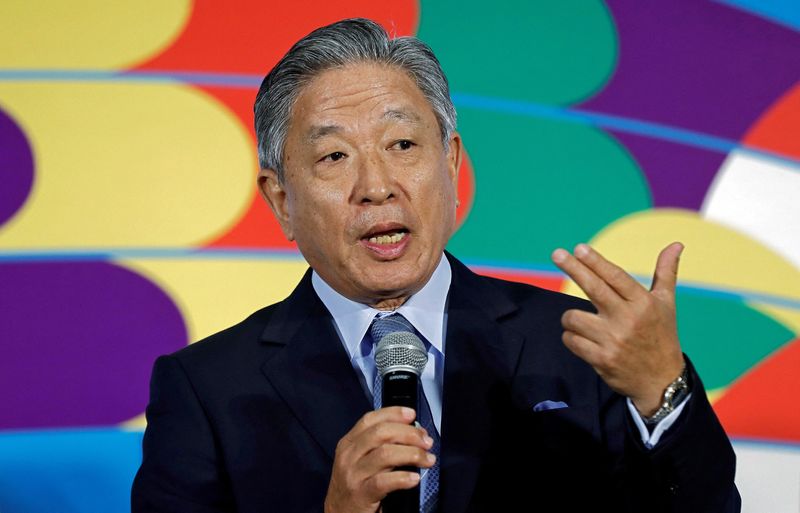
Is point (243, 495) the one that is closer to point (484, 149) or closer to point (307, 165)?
point (307, 165)

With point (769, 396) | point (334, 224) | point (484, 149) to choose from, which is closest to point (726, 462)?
point (334, 224)

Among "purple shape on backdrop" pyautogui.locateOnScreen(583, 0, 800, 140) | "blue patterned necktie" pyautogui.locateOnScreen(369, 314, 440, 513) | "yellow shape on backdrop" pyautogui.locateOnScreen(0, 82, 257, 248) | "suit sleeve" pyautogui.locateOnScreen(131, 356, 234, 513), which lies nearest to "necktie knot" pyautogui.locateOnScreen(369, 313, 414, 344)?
"blue patterned necktie" pyautogui.locateOnScreen(369, 314, 440, 513)

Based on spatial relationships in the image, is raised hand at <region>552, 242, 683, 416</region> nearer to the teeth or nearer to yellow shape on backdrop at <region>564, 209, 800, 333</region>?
the teeth

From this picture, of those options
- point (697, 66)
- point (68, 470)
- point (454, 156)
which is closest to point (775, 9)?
point (697, 66)

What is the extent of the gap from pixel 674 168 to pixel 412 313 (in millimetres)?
1270

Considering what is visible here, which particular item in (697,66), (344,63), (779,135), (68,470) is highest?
(697,66)

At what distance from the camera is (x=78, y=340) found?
2834 mm

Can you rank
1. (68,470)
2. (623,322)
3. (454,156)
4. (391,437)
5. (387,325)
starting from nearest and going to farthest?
1. (391,437)
2. (623,322)
3. (387,325)
4. (454,156)
5. (68,470)

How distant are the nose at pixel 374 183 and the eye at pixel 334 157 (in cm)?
6

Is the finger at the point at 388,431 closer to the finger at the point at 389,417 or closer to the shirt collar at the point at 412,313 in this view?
the finger at the point at 389,417

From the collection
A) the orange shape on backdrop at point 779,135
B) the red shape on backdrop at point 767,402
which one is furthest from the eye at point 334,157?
the orange shape on backdrop at point 779,135

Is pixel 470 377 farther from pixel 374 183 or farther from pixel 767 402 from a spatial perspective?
pixel 767 402

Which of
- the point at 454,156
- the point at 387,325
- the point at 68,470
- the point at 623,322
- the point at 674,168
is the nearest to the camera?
the point at 623,322

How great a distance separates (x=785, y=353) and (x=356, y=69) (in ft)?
5.20
